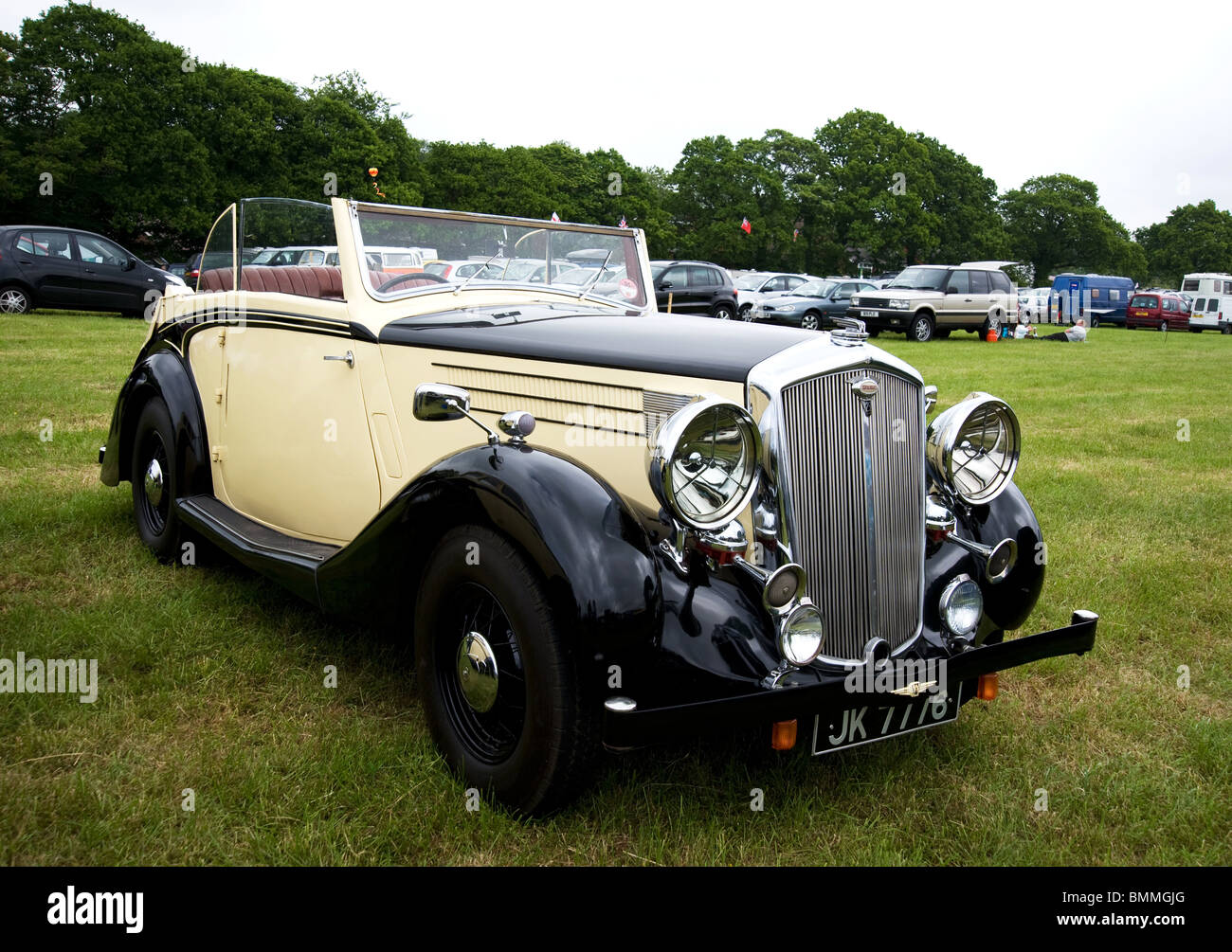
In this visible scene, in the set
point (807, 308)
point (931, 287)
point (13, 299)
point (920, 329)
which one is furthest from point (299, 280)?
point (931, 287)

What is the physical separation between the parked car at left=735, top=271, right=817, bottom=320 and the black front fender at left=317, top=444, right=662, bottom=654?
2170 centimetres

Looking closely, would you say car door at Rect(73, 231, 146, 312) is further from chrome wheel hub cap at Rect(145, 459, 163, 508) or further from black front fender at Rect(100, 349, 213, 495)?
chrome wheel hub cap at Rect(145, 459, 163, 508)

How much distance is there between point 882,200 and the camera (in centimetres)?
5206

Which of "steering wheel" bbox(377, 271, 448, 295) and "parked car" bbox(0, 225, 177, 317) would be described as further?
"parked car" bbox(0, 225, 177, 317)

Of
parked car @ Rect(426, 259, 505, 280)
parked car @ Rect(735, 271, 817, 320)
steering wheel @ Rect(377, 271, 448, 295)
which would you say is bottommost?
steering wheel @ Rect(377, 271, 448, 295)

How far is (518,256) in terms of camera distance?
3914 millimetres

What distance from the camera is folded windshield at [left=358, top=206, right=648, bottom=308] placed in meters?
3.55

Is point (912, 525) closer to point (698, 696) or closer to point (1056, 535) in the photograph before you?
point (698, 696)

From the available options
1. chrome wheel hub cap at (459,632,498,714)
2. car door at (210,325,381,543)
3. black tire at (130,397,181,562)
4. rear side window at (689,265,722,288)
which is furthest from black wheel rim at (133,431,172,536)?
rear side window at (689,265,722,288)

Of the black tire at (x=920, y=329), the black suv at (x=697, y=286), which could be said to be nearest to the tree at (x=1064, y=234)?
the black tire at (x=920, y=329)

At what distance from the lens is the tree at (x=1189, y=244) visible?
2515 inches

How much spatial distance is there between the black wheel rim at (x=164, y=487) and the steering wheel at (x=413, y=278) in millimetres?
1611

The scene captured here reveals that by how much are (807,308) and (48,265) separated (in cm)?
1580
